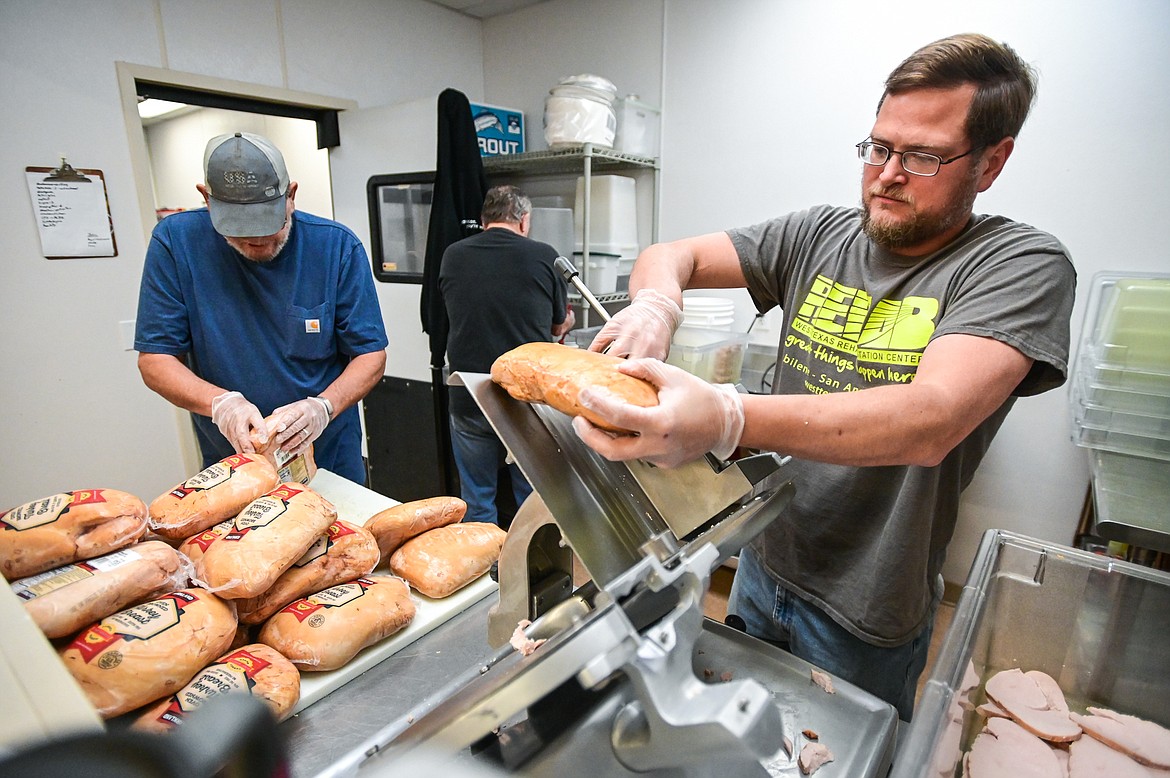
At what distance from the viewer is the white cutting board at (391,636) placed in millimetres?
916

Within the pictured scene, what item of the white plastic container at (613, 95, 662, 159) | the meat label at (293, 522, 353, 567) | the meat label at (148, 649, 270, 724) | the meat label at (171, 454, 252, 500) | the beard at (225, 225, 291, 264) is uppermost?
the white plastic container at (613, 95, 662, 159)

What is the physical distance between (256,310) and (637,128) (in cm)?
208

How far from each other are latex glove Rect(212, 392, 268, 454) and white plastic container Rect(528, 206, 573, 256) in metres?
1.88

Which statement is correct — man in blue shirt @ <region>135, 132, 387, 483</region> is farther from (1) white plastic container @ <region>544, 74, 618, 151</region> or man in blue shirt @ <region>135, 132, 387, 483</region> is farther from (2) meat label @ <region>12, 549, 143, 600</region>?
(1) white plastic container @ <region>544, 74, 618, 151</region>

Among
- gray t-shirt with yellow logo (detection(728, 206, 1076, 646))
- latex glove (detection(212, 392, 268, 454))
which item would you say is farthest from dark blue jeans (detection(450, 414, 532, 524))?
gray t-shirt with yellow logo (detection(728, 206, 1076, 646))

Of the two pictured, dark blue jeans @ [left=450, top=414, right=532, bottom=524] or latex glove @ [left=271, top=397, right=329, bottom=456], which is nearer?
latex glove @ [left=271, top=397, right=329, bottom=456]

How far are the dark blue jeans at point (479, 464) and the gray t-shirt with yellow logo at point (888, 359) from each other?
1741 millimetres

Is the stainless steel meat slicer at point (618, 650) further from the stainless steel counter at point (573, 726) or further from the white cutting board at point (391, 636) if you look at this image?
the white cutting board at point (391, 636)

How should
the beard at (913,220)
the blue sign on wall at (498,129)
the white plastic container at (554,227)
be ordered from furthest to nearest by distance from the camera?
the blue sign on wall at (498,129) < the white plastic container at (554,227) < the beard at (913,220)

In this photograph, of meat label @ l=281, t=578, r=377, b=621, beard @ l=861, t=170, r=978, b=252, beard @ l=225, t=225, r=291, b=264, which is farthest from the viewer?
beard @ l=225, t=225, r=291, b=264

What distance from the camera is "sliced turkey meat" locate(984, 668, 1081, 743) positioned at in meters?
0.99

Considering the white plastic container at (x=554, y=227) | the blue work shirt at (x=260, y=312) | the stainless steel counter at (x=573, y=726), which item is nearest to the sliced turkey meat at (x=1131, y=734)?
the stainless steel counter at (x=573, y=726)

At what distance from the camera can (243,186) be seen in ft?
5.13

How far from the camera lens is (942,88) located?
1020mm
